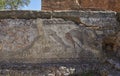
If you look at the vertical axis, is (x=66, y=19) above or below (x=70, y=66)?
above

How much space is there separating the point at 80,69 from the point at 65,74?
0.90ft

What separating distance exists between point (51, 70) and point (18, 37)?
2.59 ft

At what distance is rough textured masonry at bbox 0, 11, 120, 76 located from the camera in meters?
5.20

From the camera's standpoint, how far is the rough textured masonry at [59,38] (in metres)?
5.20

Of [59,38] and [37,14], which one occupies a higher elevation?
[37,14]

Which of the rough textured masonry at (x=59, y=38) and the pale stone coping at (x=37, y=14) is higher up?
the pale stone coping at (x=37, y=14)

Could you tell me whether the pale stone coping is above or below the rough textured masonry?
above

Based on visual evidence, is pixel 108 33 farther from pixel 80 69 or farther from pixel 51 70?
pixel 51 70

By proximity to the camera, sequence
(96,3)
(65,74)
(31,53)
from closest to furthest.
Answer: (65,74)
(31,53)
(96,3)

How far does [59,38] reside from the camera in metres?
5.28

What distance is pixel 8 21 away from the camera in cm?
526

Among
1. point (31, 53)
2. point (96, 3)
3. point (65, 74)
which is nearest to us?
point (65, 74)

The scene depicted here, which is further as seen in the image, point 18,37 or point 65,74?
point 18,37

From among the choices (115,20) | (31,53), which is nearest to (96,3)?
(115,20)
